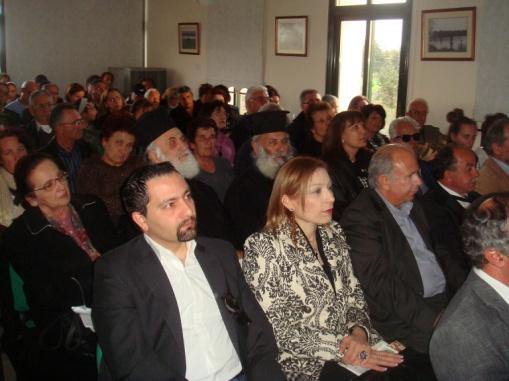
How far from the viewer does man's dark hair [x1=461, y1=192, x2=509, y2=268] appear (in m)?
1.94

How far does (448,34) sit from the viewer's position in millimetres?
7207

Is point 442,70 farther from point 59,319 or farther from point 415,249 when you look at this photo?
point 59,319

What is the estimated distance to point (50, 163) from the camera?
2.98m

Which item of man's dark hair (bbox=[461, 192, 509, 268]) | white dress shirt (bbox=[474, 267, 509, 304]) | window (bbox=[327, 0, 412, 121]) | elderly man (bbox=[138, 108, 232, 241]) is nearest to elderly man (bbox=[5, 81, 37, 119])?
window (bbox=[327, 0, 412, 121])

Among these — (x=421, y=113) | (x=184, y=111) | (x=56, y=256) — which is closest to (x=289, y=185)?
(x=56, y=256)

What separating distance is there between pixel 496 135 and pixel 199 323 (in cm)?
331

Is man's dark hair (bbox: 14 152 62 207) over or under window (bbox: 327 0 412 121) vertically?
under

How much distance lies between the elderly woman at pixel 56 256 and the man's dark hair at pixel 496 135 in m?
3.10

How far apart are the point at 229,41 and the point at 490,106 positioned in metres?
5.34

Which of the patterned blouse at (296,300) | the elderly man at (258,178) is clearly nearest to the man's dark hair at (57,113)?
the elderly man at (258,178)

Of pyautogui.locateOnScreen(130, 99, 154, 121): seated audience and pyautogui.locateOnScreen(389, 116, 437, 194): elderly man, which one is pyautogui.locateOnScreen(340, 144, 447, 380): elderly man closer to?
pyautogui.locateOnScreen(389, 116, 437, 194): elderly man

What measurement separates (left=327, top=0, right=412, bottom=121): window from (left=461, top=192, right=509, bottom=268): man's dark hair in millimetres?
6130

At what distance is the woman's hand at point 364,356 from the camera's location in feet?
7.91

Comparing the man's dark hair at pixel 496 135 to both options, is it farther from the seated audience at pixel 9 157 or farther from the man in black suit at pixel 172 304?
the seated audience at pixel 9 157
